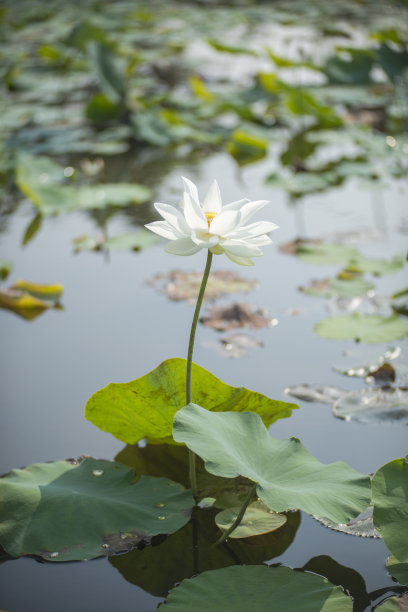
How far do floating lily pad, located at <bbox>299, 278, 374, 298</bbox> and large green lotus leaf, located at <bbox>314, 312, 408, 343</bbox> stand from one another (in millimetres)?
140

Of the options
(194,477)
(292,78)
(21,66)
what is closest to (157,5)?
(21,66)

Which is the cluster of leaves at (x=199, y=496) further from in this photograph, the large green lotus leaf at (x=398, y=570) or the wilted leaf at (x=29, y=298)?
the wilted leaf at (x=29, y=298)

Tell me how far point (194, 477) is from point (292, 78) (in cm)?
364

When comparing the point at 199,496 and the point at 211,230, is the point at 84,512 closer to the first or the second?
the point at 199,496

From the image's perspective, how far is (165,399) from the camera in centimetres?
113

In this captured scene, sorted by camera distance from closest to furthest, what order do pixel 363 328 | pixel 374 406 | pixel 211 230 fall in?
1. pixel 211 230
2. pixel 374 406
3. pixel 363 328

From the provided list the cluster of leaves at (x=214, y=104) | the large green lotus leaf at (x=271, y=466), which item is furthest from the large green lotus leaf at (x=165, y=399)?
the cluster of leaves at (x=214, y=104)

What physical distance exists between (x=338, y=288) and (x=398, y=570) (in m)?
1.05

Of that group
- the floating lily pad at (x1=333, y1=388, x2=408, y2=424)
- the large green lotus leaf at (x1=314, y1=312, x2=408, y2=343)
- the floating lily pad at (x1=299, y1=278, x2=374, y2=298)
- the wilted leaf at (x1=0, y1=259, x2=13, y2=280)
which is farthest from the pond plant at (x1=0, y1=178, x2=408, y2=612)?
the wilted leaf at (x1=0, y1=259, x2=13, y2=280)

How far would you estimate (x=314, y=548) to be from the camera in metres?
1.05

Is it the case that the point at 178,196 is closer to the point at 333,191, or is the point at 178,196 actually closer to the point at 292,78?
the point at 333,191

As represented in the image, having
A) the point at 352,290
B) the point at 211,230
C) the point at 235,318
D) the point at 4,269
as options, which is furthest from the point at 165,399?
the point at 4,269

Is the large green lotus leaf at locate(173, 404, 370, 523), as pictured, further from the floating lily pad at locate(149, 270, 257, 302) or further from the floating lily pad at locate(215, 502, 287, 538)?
the floating lily pad at locate(149, 270, 257, 302)

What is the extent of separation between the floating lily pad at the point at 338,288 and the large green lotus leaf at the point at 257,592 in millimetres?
1058
